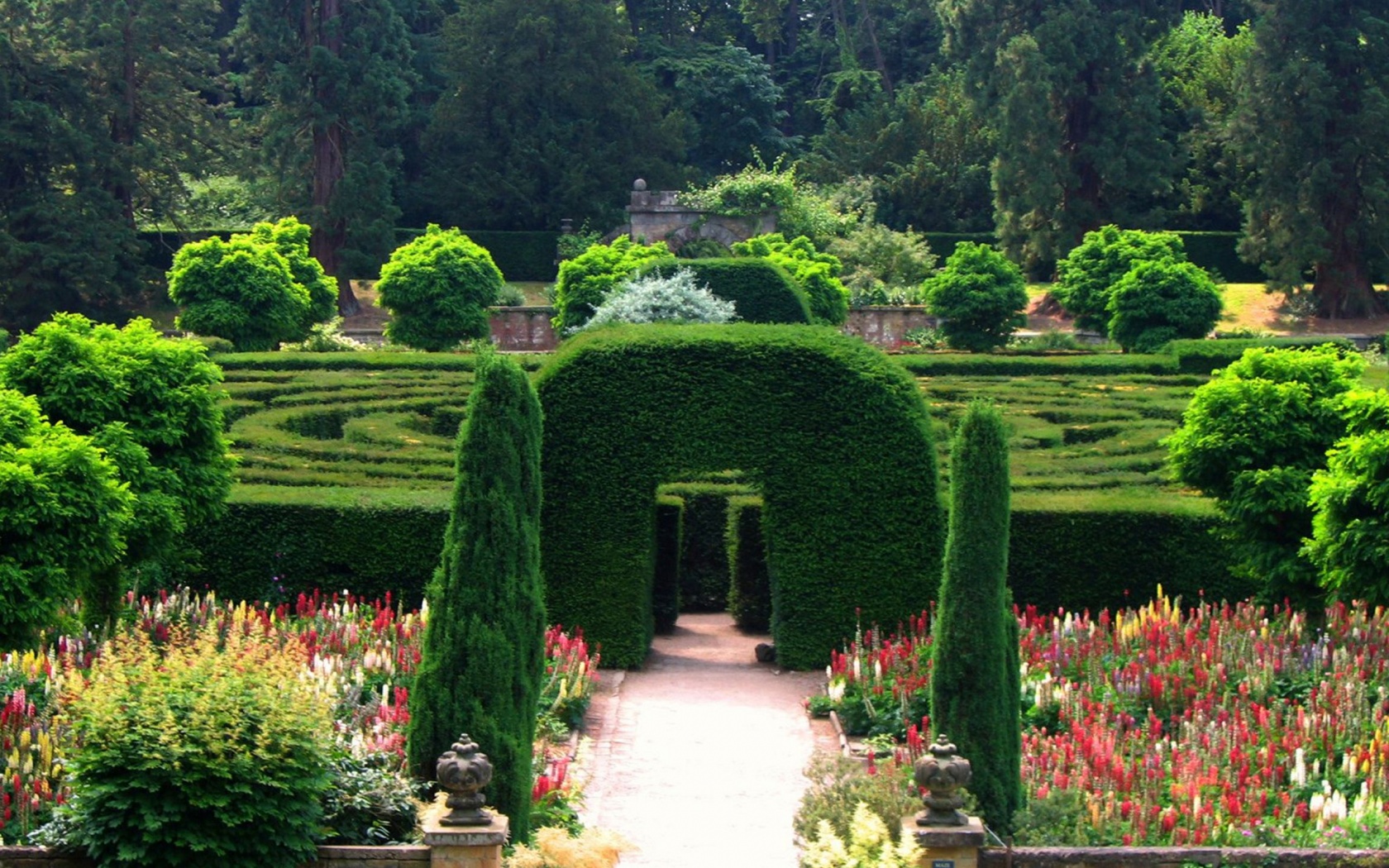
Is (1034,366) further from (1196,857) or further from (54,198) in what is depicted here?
(54,198)

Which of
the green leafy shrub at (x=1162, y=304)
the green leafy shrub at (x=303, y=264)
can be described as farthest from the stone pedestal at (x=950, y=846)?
the green leafy shrub at (x=303, y=264)

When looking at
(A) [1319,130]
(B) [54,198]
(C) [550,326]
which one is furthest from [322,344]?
(A) [1319,130]

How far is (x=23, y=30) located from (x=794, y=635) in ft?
128

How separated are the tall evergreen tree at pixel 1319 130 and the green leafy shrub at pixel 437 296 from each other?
18760mm

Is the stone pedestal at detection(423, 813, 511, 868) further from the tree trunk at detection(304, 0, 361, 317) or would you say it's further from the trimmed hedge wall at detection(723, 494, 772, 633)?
the tree trunk at detection(304, 0, 361, 317)

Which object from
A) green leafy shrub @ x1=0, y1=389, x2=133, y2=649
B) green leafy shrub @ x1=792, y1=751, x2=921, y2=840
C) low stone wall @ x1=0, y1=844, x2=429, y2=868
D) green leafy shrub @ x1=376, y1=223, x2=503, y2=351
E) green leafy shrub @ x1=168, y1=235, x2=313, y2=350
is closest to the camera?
low stone wall @ x1=0, y1=844, x2=429, y2=868

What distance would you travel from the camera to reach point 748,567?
17.6 meters

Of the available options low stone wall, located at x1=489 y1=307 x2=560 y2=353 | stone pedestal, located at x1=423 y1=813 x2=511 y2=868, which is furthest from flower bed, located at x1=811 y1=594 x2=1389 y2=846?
low stone wall, located at x1=489 y1=307 x2=560 y2=353

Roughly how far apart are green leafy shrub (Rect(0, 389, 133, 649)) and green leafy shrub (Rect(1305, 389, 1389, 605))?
8.43 meters

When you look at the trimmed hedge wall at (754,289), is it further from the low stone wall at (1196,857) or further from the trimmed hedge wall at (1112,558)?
the low stone wall at (1196,857)

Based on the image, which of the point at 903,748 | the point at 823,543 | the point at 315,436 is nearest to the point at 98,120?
the point at 315,436

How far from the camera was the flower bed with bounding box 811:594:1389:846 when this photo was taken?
1053 cm

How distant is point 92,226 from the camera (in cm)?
4497

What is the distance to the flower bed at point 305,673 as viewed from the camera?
10.8 meters
